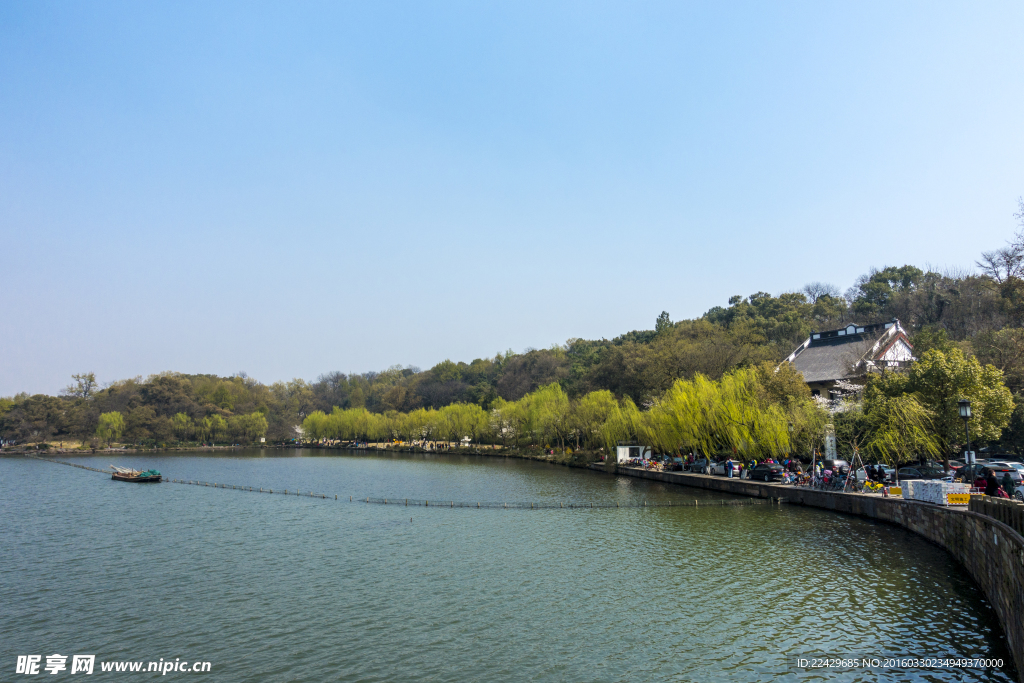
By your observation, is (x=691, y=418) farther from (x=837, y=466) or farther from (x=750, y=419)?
(x=837, y=466)

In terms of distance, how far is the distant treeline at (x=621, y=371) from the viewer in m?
42.3

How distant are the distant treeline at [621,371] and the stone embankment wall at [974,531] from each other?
5727 millimetres

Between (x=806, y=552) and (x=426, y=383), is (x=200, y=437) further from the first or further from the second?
(x=806, y=552)

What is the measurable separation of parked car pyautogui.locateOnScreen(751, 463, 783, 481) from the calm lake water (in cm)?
560

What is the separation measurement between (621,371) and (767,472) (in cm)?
3522

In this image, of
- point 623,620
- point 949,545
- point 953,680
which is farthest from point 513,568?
point 949,545

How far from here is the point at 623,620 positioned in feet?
50.5

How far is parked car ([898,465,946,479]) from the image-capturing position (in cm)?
2834

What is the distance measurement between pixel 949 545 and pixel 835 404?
23.3 m

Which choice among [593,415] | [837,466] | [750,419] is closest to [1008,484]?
[837,466]

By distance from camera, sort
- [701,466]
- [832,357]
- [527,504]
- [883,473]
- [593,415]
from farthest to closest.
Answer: [593,415], [832,357], [701,466], [527,504], [883,473]

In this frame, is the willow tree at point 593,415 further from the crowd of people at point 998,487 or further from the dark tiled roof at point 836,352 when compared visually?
the crowd of people at point 998,487

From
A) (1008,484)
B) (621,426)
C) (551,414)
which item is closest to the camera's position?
(1008,484)

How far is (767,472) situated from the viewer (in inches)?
1420
